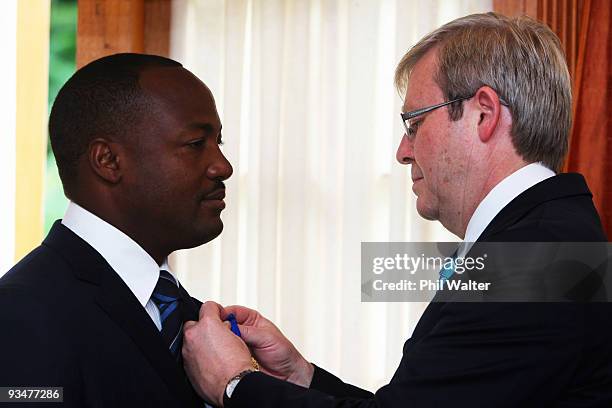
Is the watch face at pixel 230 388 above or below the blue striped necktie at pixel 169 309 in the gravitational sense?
below

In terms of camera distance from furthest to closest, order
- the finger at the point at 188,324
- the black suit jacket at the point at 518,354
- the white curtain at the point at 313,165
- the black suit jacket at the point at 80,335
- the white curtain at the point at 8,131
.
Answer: the white curtain at the point at 8,131 < the white curtain at the point at 313,165 < the finger at the point at 188,324 < the black suit jacket at the point at 518,354 < the black suit jacket at the point at 80,335

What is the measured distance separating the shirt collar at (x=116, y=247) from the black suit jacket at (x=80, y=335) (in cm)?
2

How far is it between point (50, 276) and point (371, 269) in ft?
8.02

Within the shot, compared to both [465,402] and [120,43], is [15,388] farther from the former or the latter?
[120,43]

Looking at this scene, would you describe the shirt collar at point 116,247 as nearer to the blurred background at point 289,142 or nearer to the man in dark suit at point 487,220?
the man in dark suit at point 487,220

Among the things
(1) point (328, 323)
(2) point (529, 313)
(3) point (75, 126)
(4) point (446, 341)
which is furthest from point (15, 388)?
(1) point (328, 323)

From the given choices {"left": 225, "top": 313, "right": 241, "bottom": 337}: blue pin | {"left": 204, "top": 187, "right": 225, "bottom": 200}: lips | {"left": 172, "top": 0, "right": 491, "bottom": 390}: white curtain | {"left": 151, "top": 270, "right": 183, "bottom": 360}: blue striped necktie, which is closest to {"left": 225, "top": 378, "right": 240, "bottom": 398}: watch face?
{"left": 151, "top": 270, "right": 183, "bottom": 360}: blue striped necktie

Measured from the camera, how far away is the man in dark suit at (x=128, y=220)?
1467mm

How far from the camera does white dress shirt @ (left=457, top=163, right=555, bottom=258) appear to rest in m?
1.66

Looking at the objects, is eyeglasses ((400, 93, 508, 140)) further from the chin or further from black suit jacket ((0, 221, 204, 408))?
black suit jacket ((0, 221, 204, 408))

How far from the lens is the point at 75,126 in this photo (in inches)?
61.6

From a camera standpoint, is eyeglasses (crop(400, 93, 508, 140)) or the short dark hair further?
eyeglasses (crop(400, 93, 508, 140))

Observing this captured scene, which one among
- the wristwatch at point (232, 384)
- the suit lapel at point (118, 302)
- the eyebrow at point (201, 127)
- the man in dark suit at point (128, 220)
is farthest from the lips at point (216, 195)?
the wristwatch at point (232, 384)

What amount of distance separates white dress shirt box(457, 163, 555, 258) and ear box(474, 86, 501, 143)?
0.09 metres
